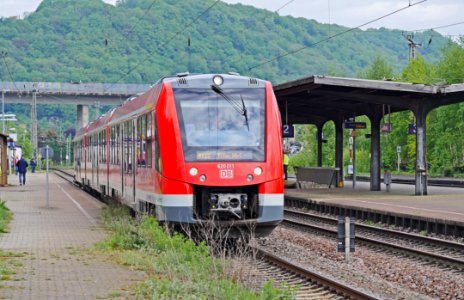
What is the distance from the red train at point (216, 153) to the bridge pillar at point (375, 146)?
18152 mm

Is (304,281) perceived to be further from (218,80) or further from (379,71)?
(379,71)

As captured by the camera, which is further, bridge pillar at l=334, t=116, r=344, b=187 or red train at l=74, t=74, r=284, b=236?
bridge pillar at l=334, t=116, r=344, b=187

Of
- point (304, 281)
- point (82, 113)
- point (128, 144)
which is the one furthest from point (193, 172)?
point (82, 113)

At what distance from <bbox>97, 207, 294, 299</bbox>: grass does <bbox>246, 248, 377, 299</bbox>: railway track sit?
3.27ft

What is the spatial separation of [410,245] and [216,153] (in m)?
5.42

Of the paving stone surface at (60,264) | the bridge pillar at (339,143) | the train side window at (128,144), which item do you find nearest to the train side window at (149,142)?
the paving stone surface at (60,264)

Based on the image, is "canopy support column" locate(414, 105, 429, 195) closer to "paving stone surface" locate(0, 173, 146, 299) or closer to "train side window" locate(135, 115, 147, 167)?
"paving stone surface" locate(0, 173, 146, 299)

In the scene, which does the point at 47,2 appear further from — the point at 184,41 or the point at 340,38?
the point at 340,38

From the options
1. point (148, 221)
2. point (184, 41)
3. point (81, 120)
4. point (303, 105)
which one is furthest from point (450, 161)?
point (184, 41)

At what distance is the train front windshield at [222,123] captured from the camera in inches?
583

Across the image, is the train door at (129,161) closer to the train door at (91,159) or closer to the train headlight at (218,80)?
the train headlight at (218,80)

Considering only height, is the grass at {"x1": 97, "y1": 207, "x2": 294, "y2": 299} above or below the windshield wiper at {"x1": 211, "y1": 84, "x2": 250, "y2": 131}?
below

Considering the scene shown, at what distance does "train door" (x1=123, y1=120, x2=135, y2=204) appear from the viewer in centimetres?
1888

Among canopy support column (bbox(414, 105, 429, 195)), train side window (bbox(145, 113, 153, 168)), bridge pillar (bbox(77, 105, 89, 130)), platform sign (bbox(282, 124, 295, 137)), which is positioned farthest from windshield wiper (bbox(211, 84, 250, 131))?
bridge pillar (bbox(77, 105, 89, 130))
